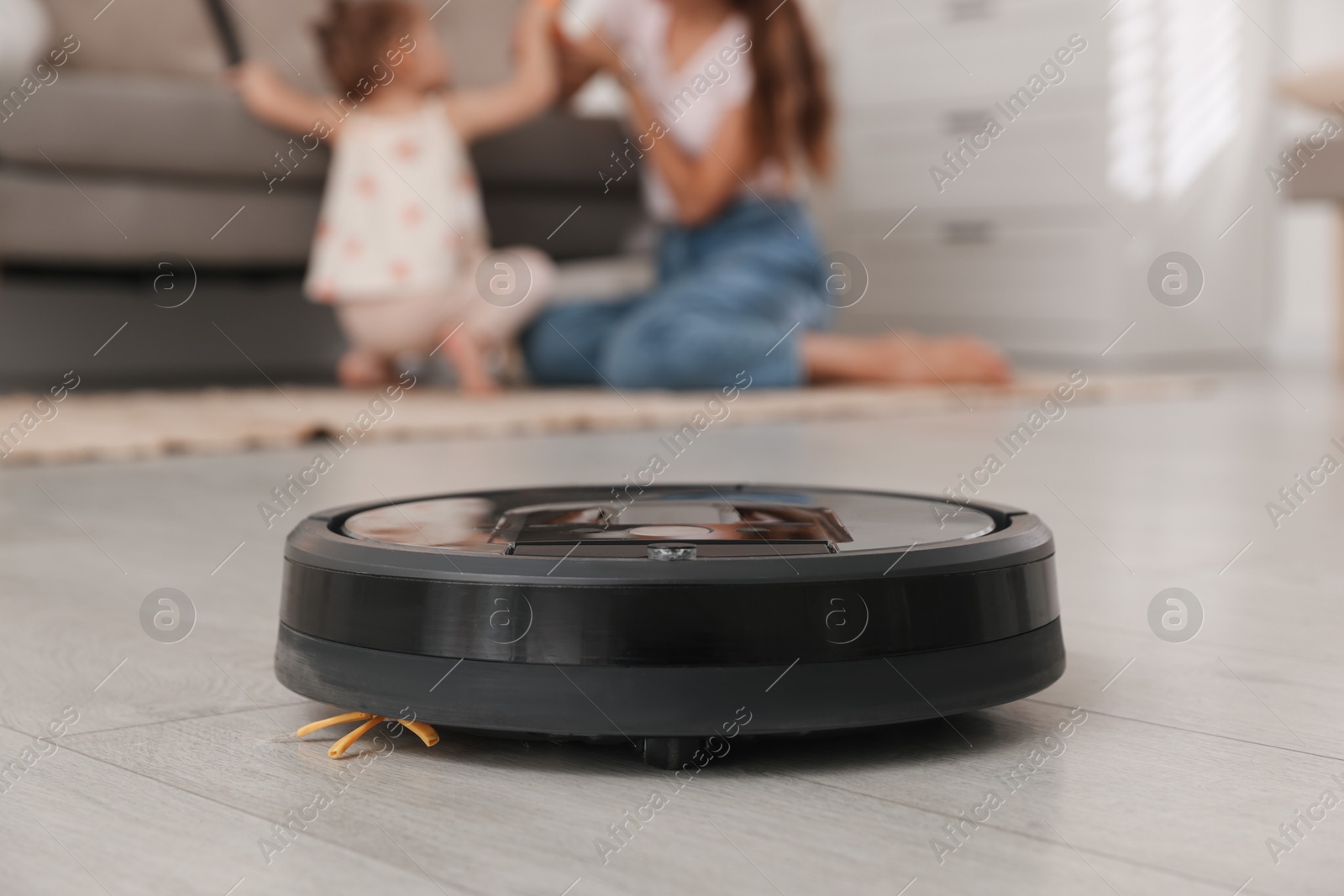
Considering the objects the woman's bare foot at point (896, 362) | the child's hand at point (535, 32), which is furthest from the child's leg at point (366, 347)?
the woman's bare foot at point (896, 362)

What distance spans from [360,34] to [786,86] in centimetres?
79

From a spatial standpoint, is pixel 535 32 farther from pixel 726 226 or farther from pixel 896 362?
pixel 896 362

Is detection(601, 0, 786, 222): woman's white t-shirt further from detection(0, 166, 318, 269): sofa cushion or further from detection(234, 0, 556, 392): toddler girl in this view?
detection(0, 166, 318, 269): sofa cushion

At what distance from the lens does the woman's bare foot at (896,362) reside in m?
2.74

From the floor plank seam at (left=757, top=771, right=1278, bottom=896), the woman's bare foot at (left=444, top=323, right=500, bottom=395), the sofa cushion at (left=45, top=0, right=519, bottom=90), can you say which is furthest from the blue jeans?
the floor plank seam at (left=757, top=771, right=1278, bottom=896)

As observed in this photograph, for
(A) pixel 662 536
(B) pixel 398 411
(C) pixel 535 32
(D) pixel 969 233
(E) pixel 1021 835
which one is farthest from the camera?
(D) pixel 969 233

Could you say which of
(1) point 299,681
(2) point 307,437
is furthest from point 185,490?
(1) point 299,681

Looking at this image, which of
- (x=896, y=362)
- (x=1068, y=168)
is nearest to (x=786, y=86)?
(x=896, y=362)

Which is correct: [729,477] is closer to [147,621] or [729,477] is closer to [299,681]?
[147,621]

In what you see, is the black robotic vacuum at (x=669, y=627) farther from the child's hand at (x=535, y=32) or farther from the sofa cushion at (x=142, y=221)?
the child's hand at (x=535, y=32)

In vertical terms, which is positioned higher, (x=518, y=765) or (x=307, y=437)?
(x=518, y=765)

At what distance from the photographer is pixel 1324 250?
4.26 metres

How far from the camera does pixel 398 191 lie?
2648mm

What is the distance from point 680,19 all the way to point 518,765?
260 cm
